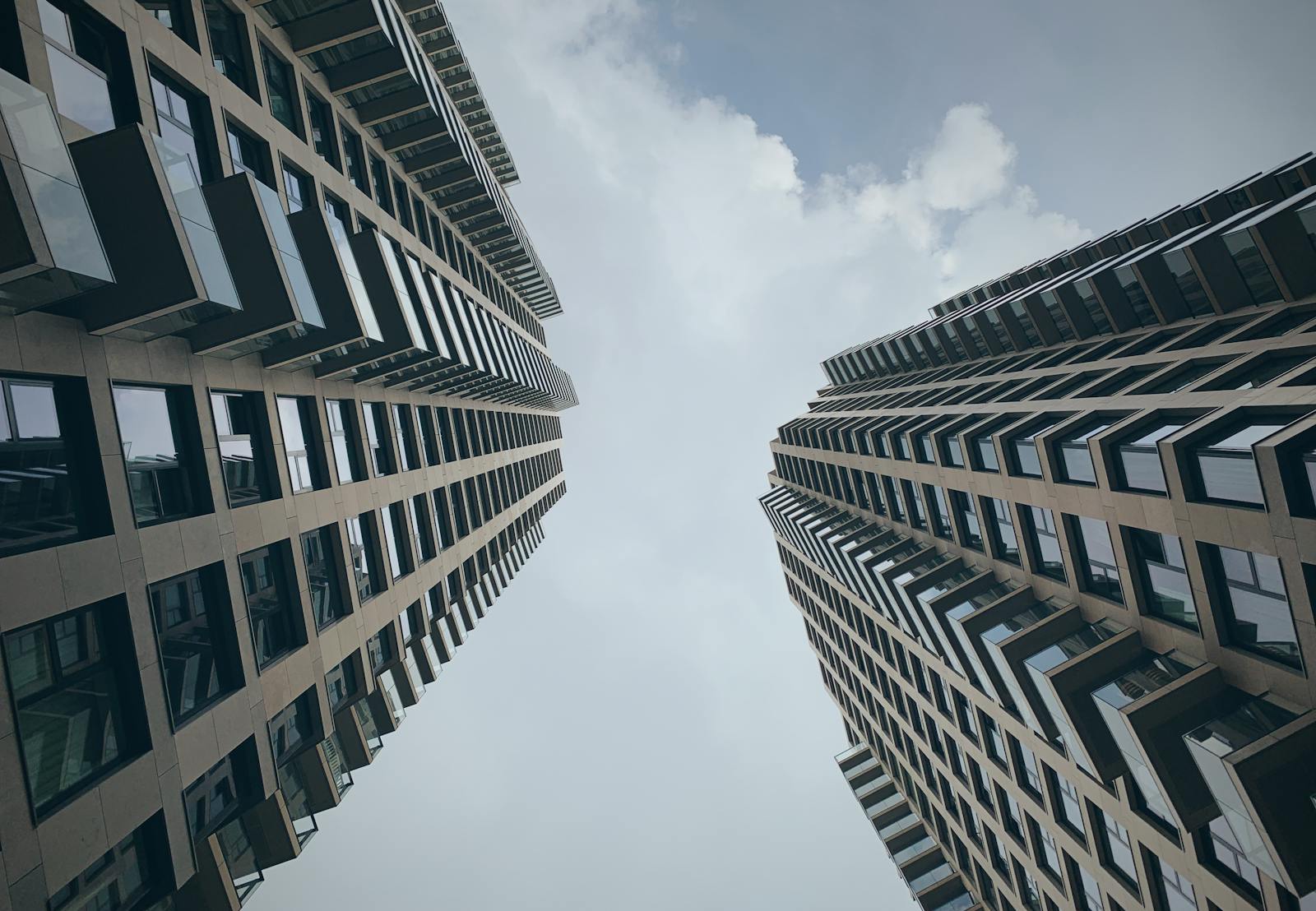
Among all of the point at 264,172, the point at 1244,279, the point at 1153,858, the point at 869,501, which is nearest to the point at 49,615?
the point at 264,172

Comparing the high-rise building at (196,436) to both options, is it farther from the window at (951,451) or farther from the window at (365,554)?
the window at (951,451)

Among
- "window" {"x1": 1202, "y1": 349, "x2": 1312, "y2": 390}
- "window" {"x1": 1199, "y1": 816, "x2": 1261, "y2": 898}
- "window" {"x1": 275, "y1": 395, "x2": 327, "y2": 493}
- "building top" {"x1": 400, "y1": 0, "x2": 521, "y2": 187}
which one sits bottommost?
"window" {"x1": 1199, "y1": 816, "x2": 1261, "y2": 898}

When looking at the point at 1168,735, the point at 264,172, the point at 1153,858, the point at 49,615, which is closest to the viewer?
the point at 49,615

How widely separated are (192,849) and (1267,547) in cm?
2356

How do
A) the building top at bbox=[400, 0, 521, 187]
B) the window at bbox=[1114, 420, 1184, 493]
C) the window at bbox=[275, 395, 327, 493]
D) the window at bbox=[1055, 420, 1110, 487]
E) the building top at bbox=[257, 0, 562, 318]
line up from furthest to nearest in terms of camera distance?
the building top at bbox=[400, 0, 521, 187], the building top at bbox=[257, 0, 562, 318], the window at bbox=[1055, 420, 1110, 487], the window at bbox=[275, 395, 327, 493], the window at bbox=[1114, 420, 1184, 493]

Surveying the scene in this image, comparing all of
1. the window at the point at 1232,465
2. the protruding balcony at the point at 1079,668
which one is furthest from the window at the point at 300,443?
the window at the point at 1232,465

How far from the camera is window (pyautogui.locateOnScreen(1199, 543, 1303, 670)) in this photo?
597 inches

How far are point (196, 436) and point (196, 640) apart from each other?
456 cm

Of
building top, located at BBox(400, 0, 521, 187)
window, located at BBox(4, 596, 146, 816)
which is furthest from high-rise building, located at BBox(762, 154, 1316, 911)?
building top, located at BBox(400, 0, 521, 187)

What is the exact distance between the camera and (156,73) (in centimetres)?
1611

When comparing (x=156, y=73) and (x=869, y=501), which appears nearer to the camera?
(x=156, y=73)

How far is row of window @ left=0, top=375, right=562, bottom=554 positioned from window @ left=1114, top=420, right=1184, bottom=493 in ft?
76.7

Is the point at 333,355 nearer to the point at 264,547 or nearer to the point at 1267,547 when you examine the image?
the point at 264,547

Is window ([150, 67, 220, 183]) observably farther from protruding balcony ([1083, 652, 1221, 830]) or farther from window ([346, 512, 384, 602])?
protruding balcony ([1083, 652, 1221, 830])
